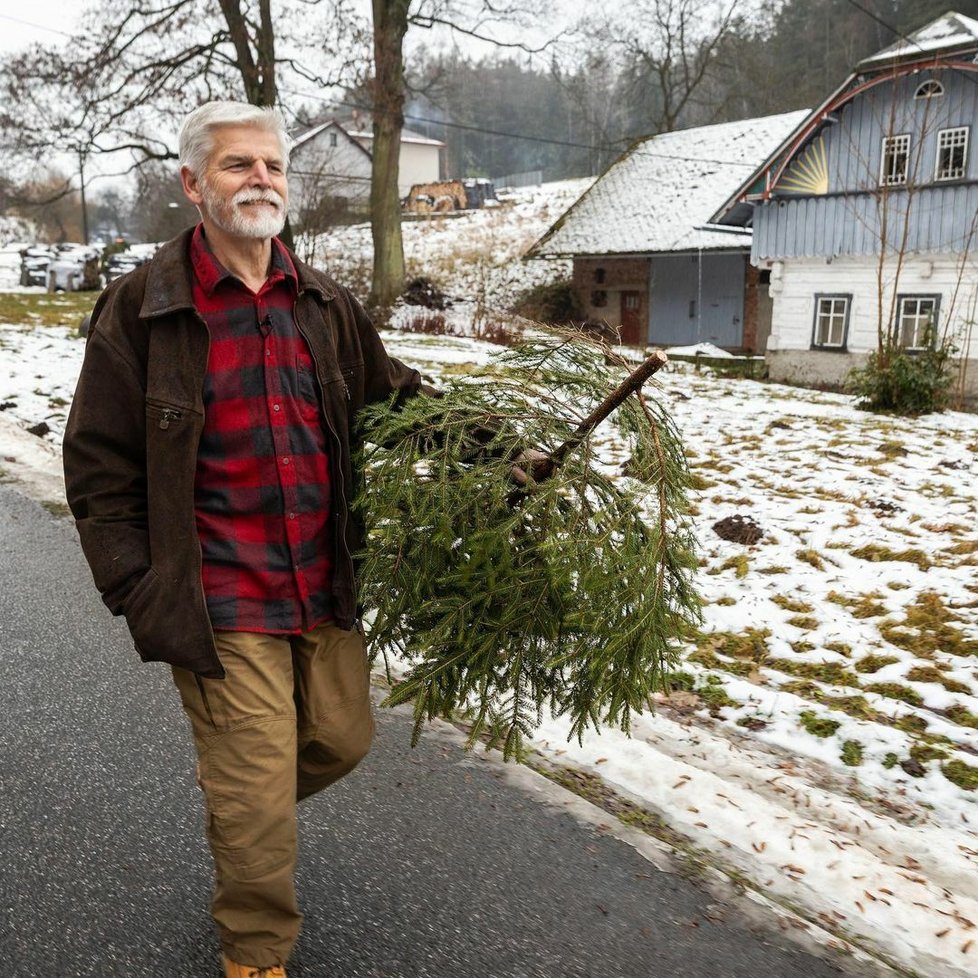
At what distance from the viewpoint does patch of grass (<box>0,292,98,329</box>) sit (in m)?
20.9

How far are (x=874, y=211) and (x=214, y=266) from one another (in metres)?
19.5

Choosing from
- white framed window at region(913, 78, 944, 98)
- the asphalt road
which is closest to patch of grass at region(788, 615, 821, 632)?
the asphalt road

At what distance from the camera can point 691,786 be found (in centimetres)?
353

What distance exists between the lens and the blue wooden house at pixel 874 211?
17.6 metres

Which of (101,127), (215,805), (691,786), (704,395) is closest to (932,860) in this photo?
(691,786)

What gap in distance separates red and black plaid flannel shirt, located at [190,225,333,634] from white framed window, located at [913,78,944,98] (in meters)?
18.5

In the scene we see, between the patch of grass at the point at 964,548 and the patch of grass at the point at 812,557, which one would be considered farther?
the patch of grass at the point at 964,548

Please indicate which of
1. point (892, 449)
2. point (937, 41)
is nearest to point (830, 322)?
point (937, 41)

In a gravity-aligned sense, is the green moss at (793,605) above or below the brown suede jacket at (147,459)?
below

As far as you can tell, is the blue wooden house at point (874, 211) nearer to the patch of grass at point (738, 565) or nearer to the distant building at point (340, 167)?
the distant building at point (340, 167)

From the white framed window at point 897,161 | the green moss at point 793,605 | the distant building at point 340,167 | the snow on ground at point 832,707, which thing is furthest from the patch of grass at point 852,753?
the distant building at point 340,167

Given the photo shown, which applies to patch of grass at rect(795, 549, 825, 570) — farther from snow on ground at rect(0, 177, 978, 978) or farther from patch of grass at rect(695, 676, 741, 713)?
patch of grass at rect(695, 676, 741, 713)

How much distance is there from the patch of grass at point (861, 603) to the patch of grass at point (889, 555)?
0.70 meters

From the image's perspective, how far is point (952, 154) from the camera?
18.1 meters
